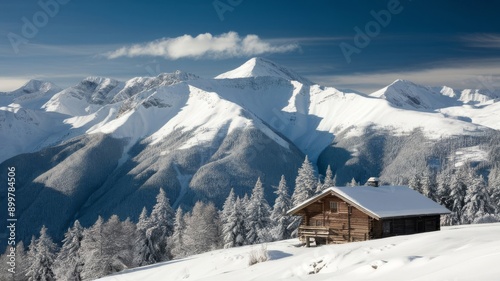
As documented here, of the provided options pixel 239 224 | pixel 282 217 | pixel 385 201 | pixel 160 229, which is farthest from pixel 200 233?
pixel 385 201

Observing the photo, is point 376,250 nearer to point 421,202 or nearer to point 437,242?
point 437,242

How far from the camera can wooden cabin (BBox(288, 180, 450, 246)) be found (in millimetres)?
43062

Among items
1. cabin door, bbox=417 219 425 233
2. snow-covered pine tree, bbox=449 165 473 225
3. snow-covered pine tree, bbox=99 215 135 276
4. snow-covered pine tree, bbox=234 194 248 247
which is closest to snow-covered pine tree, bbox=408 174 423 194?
snow-covered pine tree, bbox=449 165 473 225

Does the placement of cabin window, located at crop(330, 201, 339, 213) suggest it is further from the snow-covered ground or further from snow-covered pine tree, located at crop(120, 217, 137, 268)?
snow-covered pine tree, located at crop(120, 217, 137, 268)

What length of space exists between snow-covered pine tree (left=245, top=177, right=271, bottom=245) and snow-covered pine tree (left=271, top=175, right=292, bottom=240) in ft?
2.87

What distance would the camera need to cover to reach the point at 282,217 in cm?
6638

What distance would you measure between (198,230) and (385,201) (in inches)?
1295

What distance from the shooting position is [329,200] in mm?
46062

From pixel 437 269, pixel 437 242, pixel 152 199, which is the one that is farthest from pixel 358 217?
pixel 152 199

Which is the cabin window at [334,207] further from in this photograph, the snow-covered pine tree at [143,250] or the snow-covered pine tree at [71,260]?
the snow-covered pine tree at [71,260]

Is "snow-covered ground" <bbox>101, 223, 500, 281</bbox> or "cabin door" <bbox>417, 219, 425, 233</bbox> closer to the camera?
"snow-covered ground" <bbox>101, 223, 500, 281</bbox>

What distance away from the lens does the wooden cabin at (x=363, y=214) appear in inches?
1695

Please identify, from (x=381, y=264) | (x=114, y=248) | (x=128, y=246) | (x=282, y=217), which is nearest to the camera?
(x=381, y=264)

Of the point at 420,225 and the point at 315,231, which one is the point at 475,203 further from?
the point at 315,231
